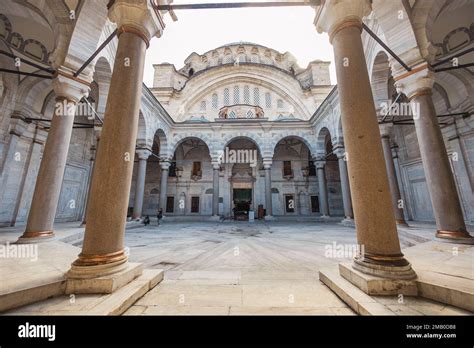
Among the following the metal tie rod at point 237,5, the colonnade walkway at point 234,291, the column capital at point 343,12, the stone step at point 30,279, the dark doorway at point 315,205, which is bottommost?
the colonnade walkway at point 234,291

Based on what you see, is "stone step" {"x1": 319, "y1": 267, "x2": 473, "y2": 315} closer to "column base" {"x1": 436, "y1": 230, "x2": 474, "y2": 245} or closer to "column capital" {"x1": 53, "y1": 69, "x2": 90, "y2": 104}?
"column base" {"x1": 436, "y1": 230, "x2": 474, "y2": 245}

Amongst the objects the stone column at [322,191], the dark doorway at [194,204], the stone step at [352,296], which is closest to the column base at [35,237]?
the stone step at [352,296]

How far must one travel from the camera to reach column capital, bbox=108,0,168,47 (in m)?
3.01

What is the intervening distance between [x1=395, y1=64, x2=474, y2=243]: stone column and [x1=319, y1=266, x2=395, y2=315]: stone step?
13.6 ft

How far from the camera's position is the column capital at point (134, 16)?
3006mm

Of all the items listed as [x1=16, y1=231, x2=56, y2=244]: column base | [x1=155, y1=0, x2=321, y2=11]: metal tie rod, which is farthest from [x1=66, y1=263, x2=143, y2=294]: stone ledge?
[x1=155, y1=0, x2=321, y2=11]: metal tie rod

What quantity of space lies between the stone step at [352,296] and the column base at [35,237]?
245 inches

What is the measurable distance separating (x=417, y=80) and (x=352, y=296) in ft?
20.7

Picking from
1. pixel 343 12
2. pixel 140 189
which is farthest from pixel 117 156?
pixel 140 189

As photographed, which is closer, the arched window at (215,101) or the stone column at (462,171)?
the stone column at (462,171)

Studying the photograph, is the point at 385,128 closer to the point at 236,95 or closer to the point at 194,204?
the point at 194,204

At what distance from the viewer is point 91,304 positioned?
1848 mm

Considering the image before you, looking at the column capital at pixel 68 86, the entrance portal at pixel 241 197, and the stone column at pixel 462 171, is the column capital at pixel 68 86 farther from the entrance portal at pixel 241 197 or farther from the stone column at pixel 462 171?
the entrance portal at pixel 241 197

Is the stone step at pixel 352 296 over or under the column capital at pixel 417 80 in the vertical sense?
under
